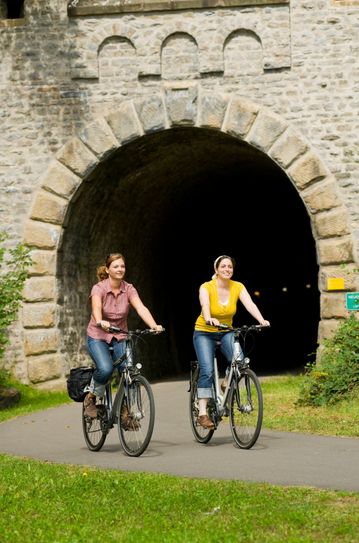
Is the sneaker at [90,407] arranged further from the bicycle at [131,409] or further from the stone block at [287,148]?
the stone block at [287,148]

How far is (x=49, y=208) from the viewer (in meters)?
16.9

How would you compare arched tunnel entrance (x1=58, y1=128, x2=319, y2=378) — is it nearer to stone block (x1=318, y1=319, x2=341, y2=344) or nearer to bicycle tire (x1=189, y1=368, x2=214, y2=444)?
stone block (x1=318, y1=319, x2=341, y2=344)

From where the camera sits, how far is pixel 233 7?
16.5 meters

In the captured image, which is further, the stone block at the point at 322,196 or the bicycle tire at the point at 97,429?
the stone block at the point at 322,196

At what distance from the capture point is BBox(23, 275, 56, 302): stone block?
16906mm

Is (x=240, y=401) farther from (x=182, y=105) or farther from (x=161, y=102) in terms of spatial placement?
(x=161, y=102)

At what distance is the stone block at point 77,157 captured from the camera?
16.9 m

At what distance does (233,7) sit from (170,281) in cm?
802

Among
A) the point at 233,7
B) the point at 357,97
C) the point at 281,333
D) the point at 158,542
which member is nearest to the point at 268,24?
the point at 233,7

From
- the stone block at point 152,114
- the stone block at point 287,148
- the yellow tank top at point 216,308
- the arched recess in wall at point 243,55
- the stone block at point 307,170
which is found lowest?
the yellow tank top at point 216,308

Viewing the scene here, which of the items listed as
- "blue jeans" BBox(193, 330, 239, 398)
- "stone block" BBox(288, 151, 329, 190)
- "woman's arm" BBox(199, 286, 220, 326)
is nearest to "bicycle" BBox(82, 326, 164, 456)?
"woman's arm" BBox(199, 286, 220, 326)

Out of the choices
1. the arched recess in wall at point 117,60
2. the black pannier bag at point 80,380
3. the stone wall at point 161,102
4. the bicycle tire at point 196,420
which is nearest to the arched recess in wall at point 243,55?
the stone wall at point 161,102

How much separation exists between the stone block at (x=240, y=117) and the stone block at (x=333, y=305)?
2.69 m

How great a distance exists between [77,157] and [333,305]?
444 cm
